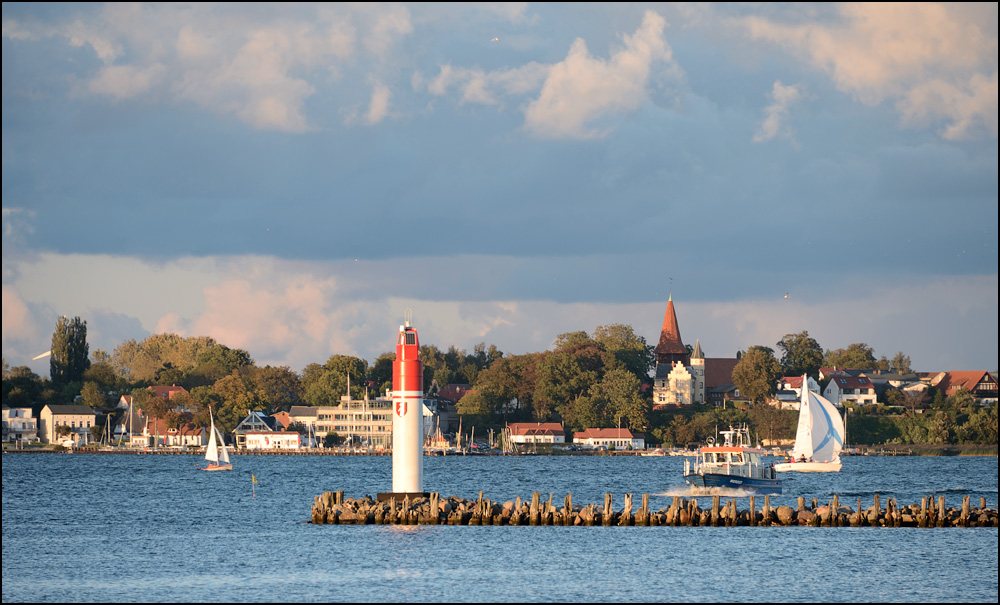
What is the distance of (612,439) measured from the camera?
15175 cm

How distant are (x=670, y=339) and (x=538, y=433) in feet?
129

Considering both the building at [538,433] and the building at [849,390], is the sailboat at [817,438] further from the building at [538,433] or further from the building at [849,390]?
the building at [849,390]

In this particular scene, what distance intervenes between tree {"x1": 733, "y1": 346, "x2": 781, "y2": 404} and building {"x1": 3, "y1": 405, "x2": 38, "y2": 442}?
8824 centimetres

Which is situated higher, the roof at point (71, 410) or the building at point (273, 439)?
the roof at point (71, 410)

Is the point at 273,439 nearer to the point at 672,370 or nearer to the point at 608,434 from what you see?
the point at 608,434

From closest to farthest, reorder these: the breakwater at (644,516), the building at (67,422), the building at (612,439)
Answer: the breakwater at (644,516)
the building at (612,439)
the building at (67,422)

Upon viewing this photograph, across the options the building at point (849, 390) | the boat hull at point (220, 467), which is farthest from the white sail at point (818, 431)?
the building at point (849, 390)

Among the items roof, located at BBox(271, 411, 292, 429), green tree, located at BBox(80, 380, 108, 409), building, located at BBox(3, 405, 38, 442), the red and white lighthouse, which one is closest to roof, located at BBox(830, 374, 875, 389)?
roof, located at BBox(271, 411, 292, 429)

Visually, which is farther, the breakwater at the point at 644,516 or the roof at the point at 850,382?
the roof at the point at 850,382

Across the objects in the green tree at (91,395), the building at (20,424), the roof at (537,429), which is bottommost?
the roof at (537,429)

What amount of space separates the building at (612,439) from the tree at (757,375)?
1781 cm

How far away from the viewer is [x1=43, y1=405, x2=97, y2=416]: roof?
156500 mm

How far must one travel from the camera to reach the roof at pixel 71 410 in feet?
513

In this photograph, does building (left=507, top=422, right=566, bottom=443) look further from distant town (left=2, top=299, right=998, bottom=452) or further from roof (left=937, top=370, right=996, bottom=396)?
roof (left=937, top=370, right=996, bottom=396)
